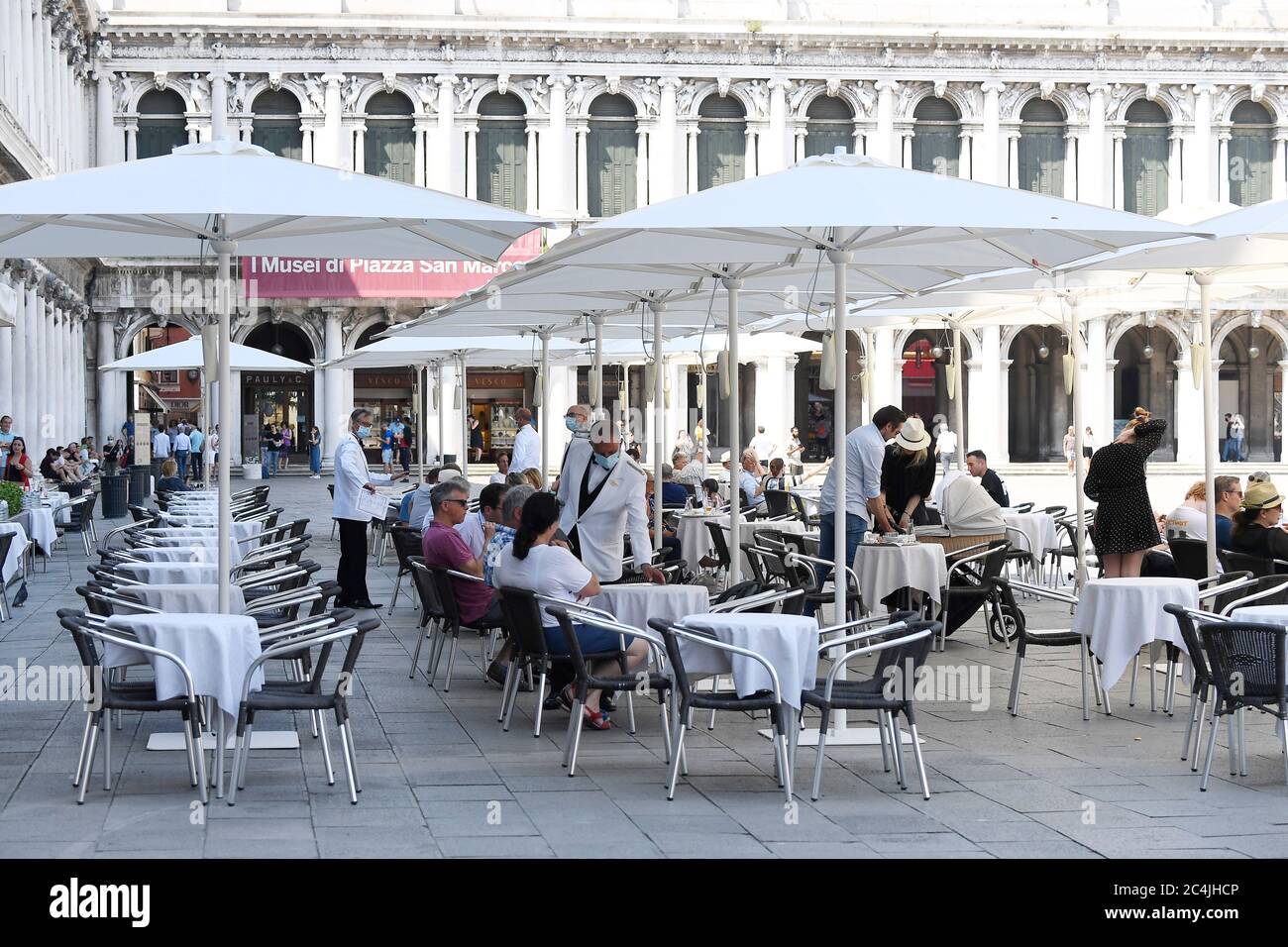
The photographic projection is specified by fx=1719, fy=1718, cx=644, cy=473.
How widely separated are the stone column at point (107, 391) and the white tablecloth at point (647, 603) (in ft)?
121

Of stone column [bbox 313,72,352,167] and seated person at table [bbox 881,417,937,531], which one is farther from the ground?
stone column [bbox 313,72,352,167]

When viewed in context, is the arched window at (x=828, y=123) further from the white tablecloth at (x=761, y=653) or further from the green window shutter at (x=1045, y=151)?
the white tablecloth at (x=761, y=653)

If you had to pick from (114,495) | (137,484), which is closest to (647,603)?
(114,495)

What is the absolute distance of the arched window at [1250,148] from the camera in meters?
45.4

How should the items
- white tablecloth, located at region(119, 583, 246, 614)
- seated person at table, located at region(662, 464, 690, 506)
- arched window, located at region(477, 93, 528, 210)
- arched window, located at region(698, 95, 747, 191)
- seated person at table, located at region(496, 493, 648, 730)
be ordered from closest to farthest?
1. seated person at table, located at region(496, 493, 648, 730)
2. white tablecloth, located at region(119, 583, 246, 614)
3. seated person at table, located at region(662, 464, 690, 506)
4. arched window, located at region(477, 93, 528, 210)
5. arched window, located at region(698, 95, 747, 191)

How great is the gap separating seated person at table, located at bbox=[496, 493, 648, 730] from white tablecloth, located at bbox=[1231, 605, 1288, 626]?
2748 millimetres

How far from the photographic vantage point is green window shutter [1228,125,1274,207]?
45.4 m

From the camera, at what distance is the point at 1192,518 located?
37.8ft

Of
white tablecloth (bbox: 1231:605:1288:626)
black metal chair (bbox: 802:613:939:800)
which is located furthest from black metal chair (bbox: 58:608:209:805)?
white tablecloth (bbox: 1231:605:1288:626)

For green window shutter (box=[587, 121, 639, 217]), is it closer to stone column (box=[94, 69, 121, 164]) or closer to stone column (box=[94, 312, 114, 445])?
stone column (box=[94, 69, 121, 164])

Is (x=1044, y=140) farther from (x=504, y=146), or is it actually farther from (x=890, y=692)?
(x=890, y=692)

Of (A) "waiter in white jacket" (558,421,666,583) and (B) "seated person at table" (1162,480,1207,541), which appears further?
(B) "seated person at table" (1162,480,1207,541)

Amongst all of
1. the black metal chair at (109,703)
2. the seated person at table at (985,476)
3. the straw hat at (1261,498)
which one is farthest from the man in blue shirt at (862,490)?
the black metal chair at (109,703)
